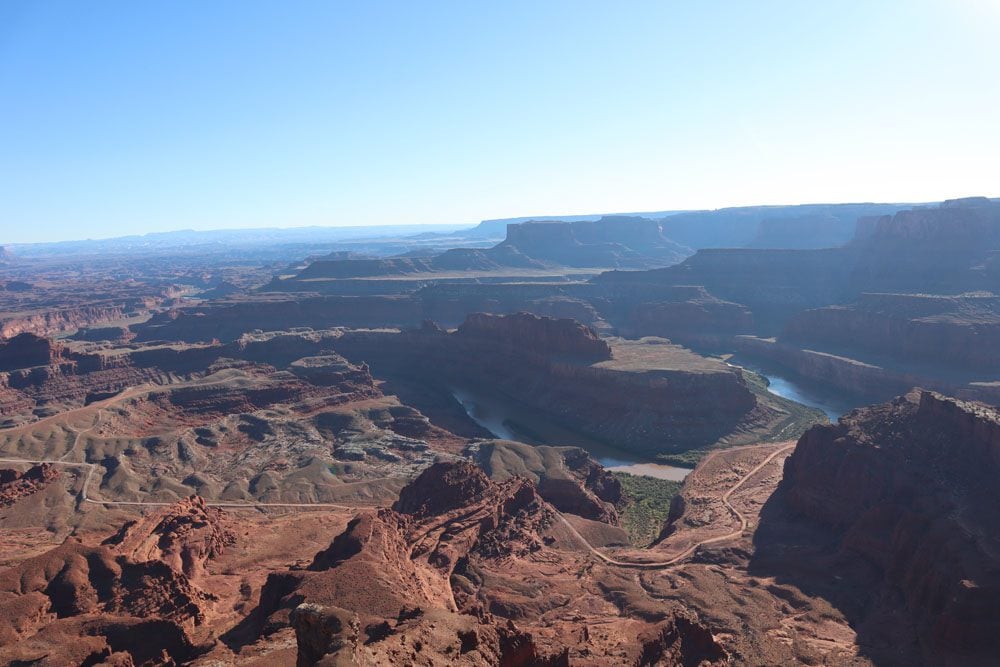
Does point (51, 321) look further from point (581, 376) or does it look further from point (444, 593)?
point (444, 593)

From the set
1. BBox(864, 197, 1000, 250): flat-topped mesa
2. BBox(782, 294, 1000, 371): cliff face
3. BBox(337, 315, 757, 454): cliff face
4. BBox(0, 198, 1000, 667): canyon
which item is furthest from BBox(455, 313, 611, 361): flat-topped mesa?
BBox(864, 197, 1000, 250): flat-topped mesa

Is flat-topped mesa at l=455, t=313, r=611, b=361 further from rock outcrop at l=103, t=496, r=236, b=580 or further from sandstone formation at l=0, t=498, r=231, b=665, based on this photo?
sandstone formation at l=0, t=498, r=231, b=665

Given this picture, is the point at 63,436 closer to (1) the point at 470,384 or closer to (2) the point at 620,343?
(1) the point at 470,384

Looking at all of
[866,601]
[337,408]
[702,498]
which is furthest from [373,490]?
[866,601]

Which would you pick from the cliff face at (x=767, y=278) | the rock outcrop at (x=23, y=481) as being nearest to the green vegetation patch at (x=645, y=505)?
the rock outcrop at (x=23, y=481)

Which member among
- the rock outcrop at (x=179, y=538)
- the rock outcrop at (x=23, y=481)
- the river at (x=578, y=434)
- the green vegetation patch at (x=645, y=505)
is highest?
the rock outcrop at (x=179, y=538)

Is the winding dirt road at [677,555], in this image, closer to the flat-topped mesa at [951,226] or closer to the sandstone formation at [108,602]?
the sandstone formation at [108,602]
